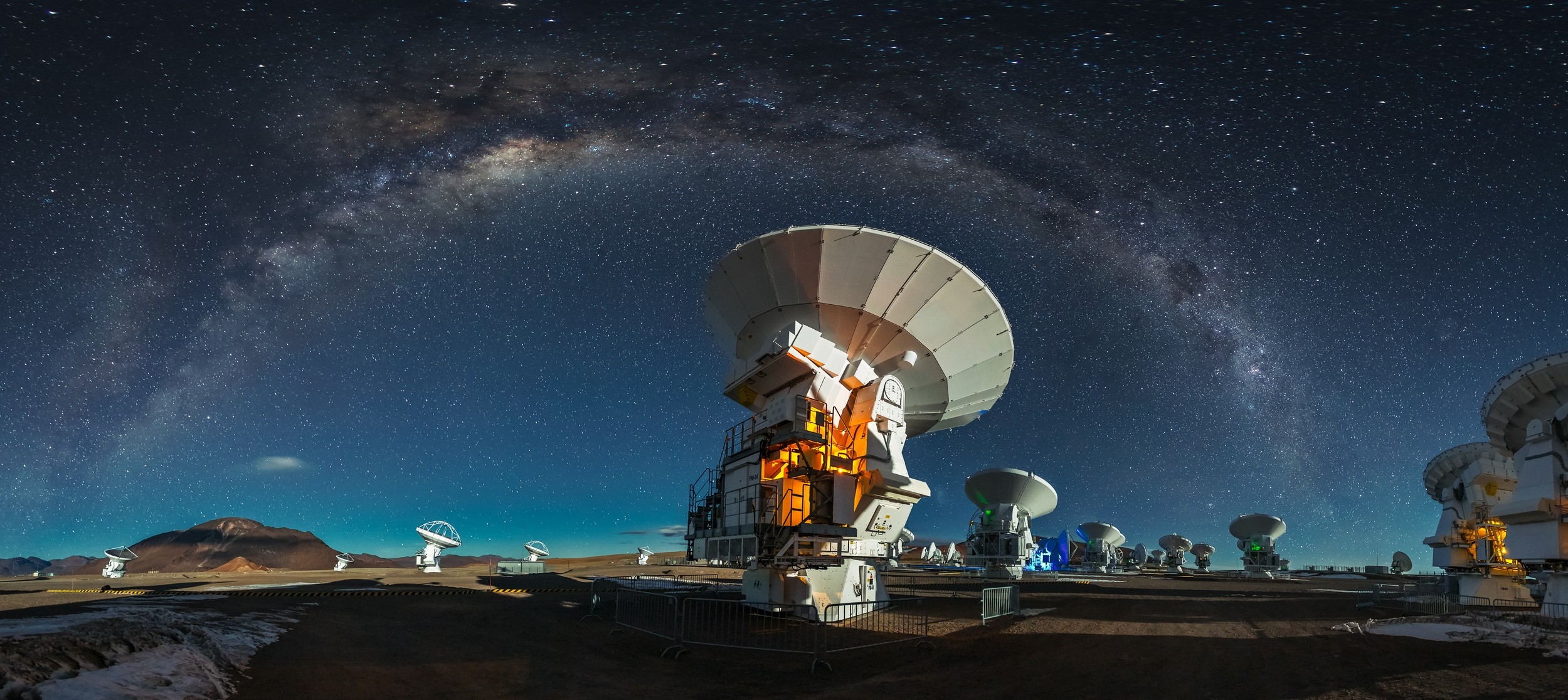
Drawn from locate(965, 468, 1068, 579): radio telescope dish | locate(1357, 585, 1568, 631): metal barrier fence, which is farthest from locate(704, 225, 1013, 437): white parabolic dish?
locate(965, 468, 1068, 579): radio telescope dish

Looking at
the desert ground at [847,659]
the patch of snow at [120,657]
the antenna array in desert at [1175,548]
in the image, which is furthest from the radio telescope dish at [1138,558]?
the patch of snow at [120,657]

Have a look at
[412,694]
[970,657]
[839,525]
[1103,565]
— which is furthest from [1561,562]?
[1103,565]

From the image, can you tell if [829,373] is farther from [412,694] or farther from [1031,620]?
[412,694]

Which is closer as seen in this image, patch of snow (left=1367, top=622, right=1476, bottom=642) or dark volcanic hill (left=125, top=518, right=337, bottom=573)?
patch of snow (left=1367, top=622, right=1476, bottom=642)

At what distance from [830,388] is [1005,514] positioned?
31549mm

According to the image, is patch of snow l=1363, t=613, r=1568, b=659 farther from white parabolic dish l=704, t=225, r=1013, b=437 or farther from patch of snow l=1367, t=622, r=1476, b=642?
white parabolic dish l=704, t=225, r=1013, b=437

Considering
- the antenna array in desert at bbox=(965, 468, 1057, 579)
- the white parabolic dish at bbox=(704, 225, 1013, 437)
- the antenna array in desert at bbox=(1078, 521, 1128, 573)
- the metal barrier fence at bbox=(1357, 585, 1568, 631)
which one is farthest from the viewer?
the antenna array in desert at bbox=(1078, 521, 1128, 573)

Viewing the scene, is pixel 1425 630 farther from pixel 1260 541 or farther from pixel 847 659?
pixel 1260 541

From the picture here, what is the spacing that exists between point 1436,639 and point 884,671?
38.1 ft

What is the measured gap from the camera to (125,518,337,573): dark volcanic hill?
93375 mm

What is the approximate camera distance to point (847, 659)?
12.9 m

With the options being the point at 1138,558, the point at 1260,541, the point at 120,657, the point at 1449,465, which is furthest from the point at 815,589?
the point at 1138,558

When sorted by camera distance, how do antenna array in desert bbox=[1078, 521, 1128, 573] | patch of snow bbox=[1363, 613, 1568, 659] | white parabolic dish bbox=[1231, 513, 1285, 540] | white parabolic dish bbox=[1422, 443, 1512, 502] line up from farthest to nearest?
antenna array in desert bbox=[1078, 521, 1128, 573]
white parabolic dish bbox=[1231, 513, 1285, 540]
white parabolic dish bbox=[1422, 443, 1512, 502]
patch of snow bbox=[1363, 613, 1568, 659]

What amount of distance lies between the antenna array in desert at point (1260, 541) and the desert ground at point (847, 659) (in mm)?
48452
